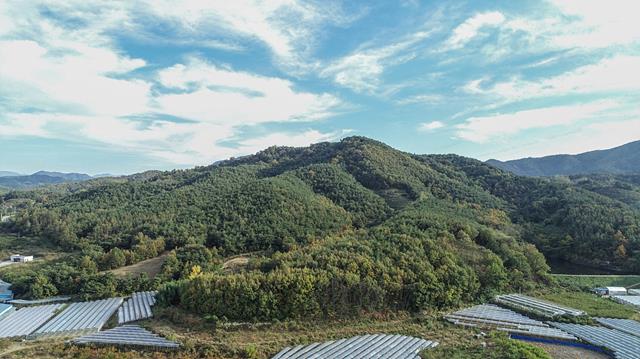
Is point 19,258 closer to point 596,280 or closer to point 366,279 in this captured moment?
point 366,279

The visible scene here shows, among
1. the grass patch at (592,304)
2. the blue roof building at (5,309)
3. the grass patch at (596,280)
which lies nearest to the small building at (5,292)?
the blue roof building at (5,309)

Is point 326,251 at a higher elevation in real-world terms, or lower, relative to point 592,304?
higher

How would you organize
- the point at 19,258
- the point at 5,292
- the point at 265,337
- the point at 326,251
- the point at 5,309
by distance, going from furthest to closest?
the point at 19,258, the point at 5,292, the point at 326,251, the point at 5,309, the point at 265,337

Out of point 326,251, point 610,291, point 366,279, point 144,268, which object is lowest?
point 610,291

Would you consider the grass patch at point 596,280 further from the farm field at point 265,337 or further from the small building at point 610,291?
the farm field at point 265,337

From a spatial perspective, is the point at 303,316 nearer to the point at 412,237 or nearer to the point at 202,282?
the point at 202,282

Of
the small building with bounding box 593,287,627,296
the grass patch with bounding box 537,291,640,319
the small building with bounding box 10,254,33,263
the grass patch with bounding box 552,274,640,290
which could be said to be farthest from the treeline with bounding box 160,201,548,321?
the small building with bounding box 10,254,33,263

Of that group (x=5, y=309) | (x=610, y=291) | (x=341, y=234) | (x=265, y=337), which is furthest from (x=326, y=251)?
(x=610, y=291)
